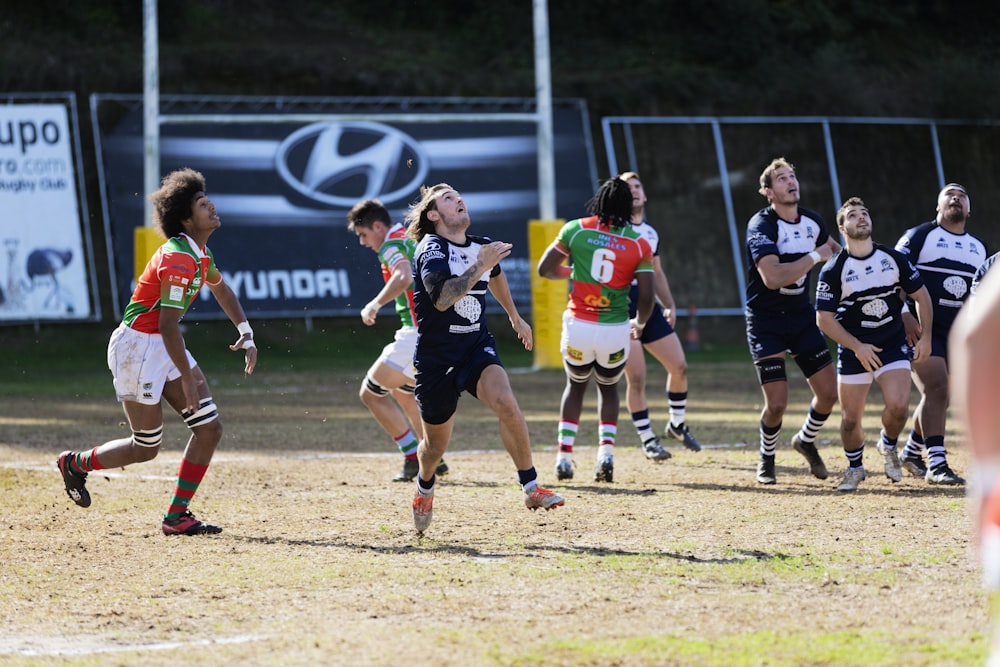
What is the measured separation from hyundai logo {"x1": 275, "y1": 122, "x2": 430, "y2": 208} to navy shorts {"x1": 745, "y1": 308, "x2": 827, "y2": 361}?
58.8ft

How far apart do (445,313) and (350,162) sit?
66.3 feet

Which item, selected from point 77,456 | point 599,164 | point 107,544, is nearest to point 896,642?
point 107,544

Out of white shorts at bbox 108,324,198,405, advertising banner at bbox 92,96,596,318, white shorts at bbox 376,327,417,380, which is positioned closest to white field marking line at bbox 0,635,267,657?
white shorts at bbox 108,324,198,405

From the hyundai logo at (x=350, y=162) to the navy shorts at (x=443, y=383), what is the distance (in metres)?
19.7

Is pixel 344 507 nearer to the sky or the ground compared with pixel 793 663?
nearer to the ground

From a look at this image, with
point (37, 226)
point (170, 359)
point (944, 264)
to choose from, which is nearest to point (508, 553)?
point (170, 359)

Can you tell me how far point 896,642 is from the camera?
512 centimetres

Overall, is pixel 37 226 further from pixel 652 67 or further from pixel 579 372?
pixel 579 372

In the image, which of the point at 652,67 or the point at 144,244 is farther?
the point at 652,67

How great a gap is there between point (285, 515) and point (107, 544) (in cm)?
129

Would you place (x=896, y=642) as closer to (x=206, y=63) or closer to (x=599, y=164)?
(x=599, y=164)

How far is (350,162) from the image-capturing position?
2750cm

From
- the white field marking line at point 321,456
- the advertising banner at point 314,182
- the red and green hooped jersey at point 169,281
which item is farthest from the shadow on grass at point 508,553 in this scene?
the advertising banner at point 314,182

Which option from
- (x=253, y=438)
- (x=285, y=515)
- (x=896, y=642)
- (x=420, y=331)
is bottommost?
(x=253, y=438)
